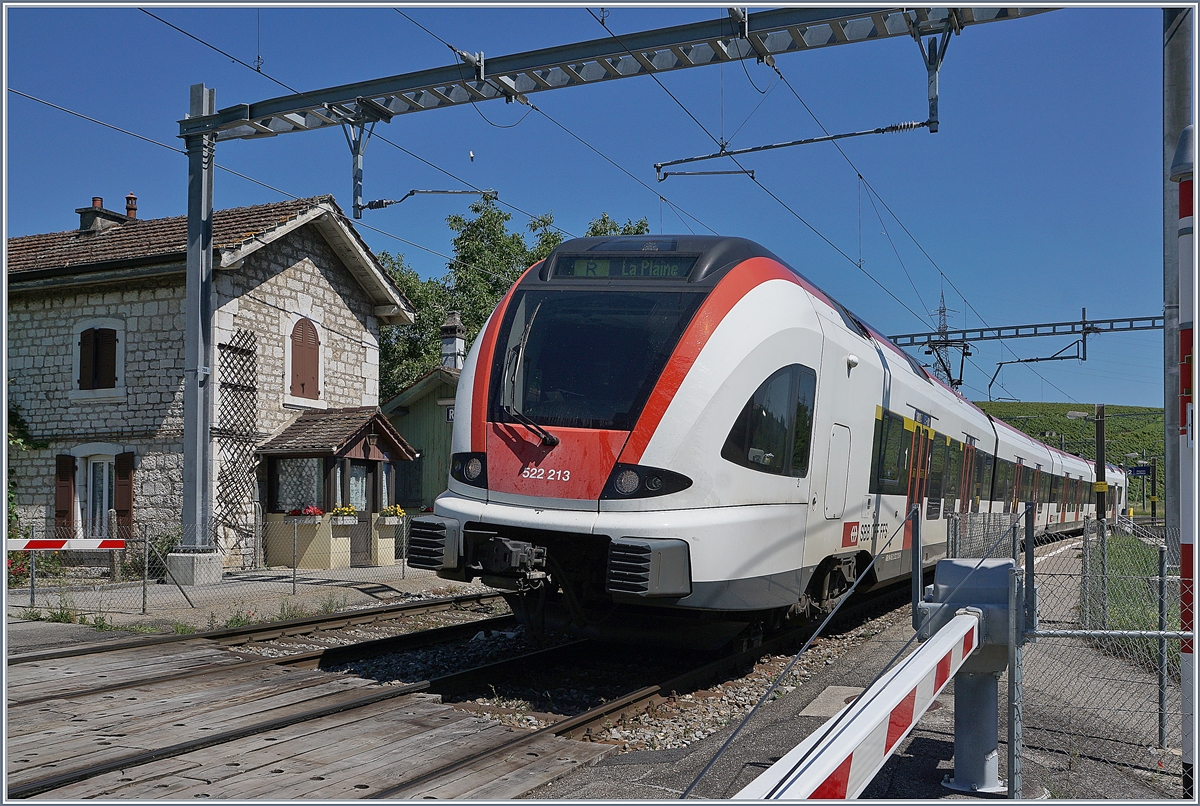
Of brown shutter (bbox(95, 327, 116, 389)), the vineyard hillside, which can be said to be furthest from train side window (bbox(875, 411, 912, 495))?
Result: the vineyard hillside

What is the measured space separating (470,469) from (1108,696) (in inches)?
202

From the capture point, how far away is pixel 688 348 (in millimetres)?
7547

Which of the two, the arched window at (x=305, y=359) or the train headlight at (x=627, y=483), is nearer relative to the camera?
the train headlight at (x=627, y=483)

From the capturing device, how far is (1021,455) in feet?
77.0

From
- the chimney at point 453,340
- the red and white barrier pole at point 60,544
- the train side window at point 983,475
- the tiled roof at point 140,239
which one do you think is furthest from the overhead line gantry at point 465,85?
the chimney at point 453,340

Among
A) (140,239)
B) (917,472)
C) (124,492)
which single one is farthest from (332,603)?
(140,239)

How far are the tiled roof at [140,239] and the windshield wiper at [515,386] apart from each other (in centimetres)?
1212

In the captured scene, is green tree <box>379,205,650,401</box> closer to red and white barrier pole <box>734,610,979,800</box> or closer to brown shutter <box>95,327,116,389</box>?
brown shutter <box>95,327,116,389</box>

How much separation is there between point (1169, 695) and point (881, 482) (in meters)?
3.97

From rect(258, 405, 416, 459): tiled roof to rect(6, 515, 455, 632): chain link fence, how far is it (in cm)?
136

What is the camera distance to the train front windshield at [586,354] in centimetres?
758

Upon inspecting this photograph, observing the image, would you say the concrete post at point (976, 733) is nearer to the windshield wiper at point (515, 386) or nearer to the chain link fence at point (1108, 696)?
the chain link fence at point (1108, 696)

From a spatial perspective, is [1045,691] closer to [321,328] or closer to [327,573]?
[327,573]

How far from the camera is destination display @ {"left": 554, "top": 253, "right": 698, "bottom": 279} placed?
815 centimetres
